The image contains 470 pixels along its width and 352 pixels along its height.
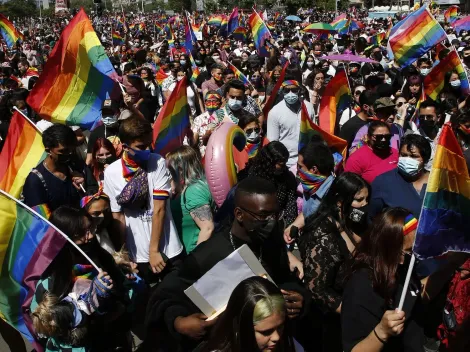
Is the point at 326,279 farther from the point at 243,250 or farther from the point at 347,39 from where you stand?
the point at 347,39

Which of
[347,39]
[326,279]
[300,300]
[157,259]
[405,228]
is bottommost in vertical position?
[347,39]

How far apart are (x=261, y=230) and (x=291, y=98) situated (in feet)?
12.4

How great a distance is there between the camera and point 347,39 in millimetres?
16734

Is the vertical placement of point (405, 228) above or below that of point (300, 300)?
above

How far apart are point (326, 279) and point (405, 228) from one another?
59 cm

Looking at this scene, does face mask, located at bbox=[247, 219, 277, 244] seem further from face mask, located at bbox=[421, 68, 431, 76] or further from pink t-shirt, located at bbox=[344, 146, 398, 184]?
face mask, located at bbox=[421, 68, 431, 76]

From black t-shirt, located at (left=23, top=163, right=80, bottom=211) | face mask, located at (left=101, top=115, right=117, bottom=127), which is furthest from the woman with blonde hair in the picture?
face mask, located at (left=101, top=115, right=117, bottom=127)

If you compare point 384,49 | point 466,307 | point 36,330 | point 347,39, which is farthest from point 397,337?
point 347,39

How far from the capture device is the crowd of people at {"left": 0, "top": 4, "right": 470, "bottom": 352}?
2648 mm

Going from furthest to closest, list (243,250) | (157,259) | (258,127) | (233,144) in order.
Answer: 1. (258,127)
2. (233,144)
3. (157,259)
4. (243,250)

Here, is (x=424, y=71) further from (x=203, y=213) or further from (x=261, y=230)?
(x=261, y=230)

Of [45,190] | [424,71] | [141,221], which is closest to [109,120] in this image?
[45,190]

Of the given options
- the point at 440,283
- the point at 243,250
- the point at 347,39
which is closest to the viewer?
the point at 243,250

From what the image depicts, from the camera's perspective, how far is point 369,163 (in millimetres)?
5039
